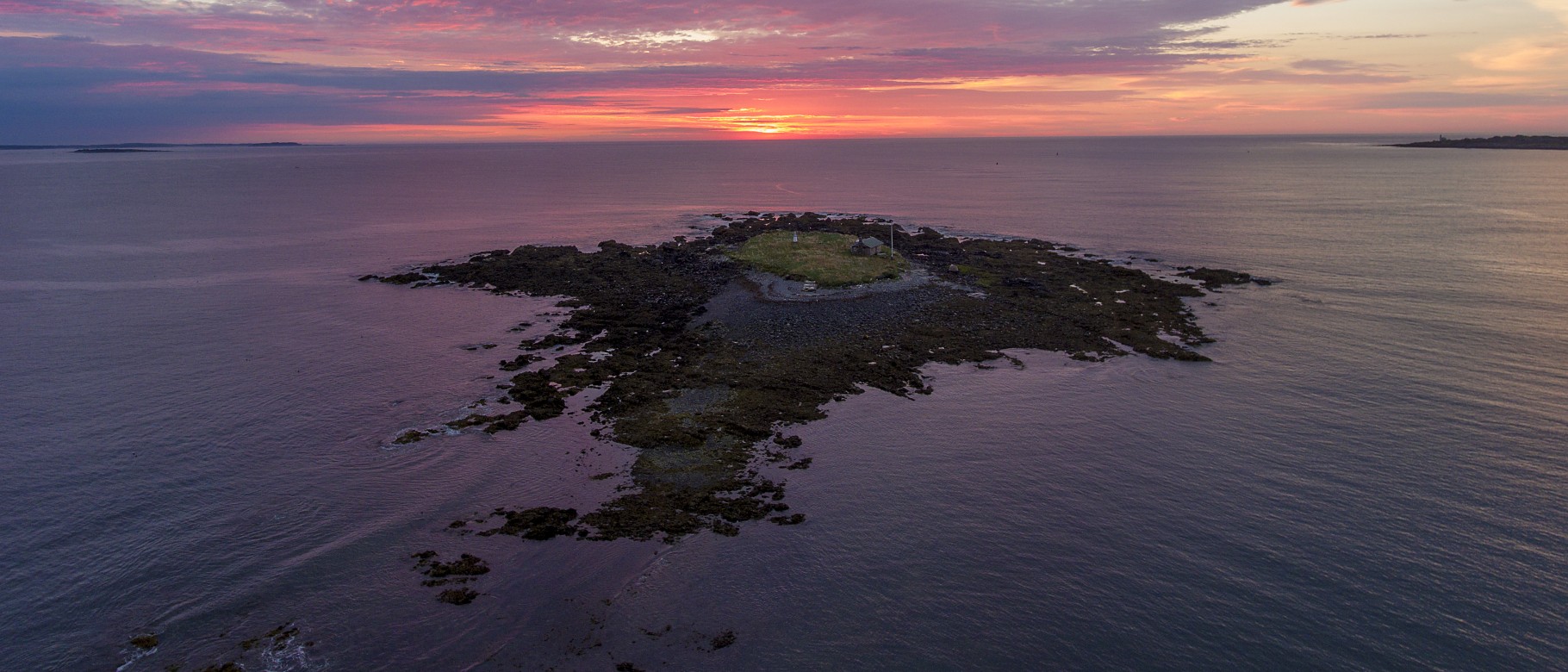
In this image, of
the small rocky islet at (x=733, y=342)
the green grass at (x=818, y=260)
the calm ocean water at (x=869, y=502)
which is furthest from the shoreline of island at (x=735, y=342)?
the calm ocean water at (x=869, y=502)

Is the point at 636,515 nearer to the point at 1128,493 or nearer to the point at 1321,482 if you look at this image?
the point at 1128,493

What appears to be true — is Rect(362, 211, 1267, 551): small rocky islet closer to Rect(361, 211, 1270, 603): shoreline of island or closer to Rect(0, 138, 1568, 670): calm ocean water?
Rect(361, 211, 1270, 603): shoreline of island

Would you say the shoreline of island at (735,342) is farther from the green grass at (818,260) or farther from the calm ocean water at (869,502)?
the calm ocean water at (869,502)

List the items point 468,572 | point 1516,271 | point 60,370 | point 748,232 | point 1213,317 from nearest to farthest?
point 468,572 < point 60,370 < point 1213,317 < point 1516,271 < point 748,232

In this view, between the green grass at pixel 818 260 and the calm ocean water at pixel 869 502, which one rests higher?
the green grass at pixel 818 260

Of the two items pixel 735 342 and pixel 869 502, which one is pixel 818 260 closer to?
pixel 735 342

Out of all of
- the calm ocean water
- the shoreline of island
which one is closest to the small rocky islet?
the shoreline of island

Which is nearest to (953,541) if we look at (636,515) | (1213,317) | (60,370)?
(636,515)
